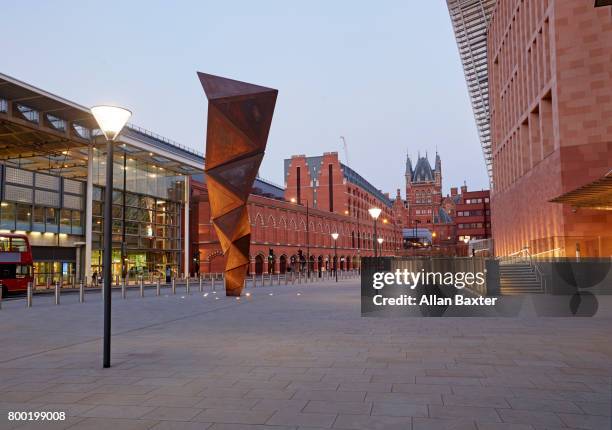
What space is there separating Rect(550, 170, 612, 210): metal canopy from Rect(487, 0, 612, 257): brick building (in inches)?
168

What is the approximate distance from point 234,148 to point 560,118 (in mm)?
17035

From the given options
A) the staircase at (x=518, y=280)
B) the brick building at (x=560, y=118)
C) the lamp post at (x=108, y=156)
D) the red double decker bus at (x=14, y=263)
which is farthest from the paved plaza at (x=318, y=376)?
the red double decker bus at (x=14, y=263)

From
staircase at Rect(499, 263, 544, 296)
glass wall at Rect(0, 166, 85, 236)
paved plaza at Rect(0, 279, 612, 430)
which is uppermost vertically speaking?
glass wall at Rect(0, 166, 85, 236)

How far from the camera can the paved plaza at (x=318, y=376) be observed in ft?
17.4

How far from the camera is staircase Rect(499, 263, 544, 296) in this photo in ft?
77.8

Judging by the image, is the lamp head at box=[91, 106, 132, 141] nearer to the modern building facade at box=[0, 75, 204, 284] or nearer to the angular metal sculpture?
the angular metal sculpture

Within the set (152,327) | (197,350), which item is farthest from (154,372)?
(152,327)

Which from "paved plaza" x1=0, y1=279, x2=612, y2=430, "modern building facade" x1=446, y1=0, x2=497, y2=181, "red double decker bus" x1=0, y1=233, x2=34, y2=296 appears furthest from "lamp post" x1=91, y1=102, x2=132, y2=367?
"modern building facade" x1=446, y1=0, x2=497, y2=181

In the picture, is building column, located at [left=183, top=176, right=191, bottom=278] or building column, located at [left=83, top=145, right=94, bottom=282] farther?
building column, located at [left=183, top=176, right=191, bottom=278]

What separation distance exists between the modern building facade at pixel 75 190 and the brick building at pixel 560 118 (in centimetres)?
2836

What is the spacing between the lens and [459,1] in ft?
191

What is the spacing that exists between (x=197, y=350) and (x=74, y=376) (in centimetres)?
255

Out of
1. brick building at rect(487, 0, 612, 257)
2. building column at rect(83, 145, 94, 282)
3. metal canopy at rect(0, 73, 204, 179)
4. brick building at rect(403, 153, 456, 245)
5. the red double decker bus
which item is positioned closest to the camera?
brick building at rect(487, 0, 612, 257)

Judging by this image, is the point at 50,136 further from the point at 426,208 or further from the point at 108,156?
the point at 426,208
